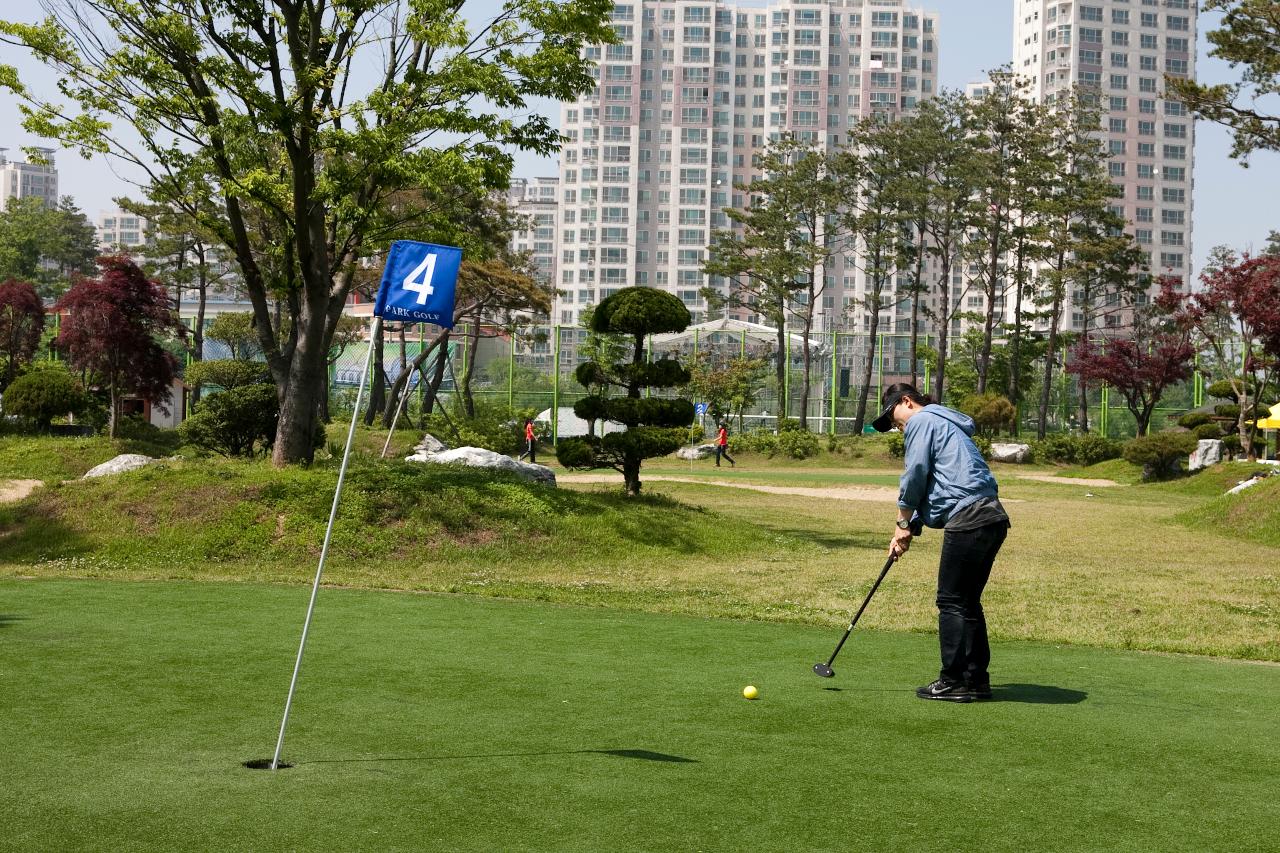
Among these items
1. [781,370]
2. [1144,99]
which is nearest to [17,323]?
[781,370]

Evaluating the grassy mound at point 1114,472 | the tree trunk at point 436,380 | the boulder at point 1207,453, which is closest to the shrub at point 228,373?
the tree trunk at point 436,380

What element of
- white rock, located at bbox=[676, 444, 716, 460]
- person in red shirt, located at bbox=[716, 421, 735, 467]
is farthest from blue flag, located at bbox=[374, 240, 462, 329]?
white rock, located at bbox=[676, 444, 716, 460]

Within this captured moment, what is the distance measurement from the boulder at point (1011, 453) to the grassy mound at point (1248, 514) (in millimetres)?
23905

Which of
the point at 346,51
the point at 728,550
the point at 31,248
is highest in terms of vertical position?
the point at 31,248

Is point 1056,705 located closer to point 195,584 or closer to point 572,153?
point 195,584

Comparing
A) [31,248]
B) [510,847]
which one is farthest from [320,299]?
[31,248]

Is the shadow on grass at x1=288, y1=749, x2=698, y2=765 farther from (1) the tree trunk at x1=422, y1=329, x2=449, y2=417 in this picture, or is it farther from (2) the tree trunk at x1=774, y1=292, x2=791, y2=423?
(2) the tree trunk at x1=774, y1=292, x2=791, y2=423

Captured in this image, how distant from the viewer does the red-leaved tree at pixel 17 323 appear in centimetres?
3347

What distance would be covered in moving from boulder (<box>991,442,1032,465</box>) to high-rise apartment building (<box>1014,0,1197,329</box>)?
8673 cm

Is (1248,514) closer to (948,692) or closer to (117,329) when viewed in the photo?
(948,692)

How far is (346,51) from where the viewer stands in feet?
59.8

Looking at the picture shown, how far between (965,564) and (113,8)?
14.6m

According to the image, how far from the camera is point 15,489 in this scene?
18453 mm

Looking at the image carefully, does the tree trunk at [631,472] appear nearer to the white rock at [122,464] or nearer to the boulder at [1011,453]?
the white rock at [122,464]
